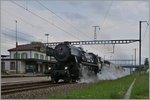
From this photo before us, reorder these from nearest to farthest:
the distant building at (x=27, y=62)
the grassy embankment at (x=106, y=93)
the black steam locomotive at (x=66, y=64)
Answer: the grassy embankment at (x=106, y=93)
the black steam locomotive at (x=66, y=64)
the distant building at (x=27, y=62)

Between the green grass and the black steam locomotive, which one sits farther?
the black steam locomotive

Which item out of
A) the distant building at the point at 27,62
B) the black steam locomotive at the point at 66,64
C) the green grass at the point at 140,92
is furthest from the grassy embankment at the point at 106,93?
the distant building at the point at 27,62

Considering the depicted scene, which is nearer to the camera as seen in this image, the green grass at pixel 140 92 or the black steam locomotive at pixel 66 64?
the green grass at pixel 140 92

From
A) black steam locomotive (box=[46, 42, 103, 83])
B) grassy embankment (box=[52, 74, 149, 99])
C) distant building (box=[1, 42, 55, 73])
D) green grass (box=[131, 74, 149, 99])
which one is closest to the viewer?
grassy embankment (box=[52, 74, 149, 99])

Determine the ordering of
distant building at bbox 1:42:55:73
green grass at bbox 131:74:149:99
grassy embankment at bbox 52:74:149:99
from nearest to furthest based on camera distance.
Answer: grassy embankment at bbox 52:74:149:99
green grass at bbox 131:74:149:99
distant building at bbox 1:42:55:73

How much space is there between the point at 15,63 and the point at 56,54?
171 feet

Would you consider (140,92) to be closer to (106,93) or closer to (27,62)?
(106,93)

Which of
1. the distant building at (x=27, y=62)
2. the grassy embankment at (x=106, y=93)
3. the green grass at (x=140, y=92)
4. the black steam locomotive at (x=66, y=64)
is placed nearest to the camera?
the grassy embankment at (x=106, y=93)

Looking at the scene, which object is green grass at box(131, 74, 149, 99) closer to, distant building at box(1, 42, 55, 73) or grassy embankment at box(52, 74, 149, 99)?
grassy embankment at box(52, 74, 149, 99)

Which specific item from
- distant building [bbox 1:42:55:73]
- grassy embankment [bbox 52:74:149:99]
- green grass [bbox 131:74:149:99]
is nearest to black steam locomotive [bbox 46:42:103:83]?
green grass [bbox 131:74:149:99]

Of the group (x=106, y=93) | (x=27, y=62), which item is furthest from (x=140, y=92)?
(x=27, y=62)

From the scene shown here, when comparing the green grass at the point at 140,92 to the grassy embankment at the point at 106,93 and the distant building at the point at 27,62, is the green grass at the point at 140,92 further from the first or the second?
the distant building at the point at 27,62

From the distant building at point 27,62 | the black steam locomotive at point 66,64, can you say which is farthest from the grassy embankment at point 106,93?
the distant building at point 27,62

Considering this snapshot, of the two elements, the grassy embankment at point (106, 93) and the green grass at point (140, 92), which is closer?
the grassy embankment at point (106, 93)
